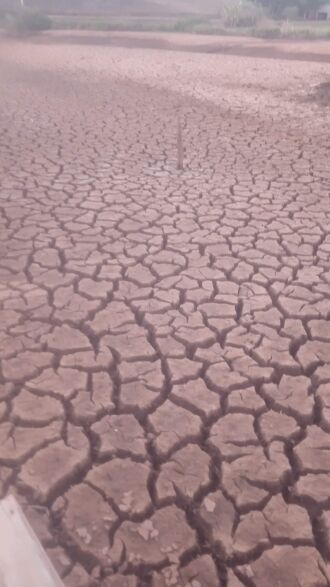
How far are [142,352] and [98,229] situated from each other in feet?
5.19

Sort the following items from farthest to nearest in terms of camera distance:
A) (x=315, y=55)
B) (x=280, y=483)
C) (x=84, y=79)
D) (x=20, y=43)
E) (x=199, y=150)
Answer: (x=20, y=43), (x=315, y=55), (x=84, y=79), (x=199, y=150), (x=280, y=483)

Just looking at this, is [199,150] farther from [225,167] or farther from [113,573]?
[113,573]

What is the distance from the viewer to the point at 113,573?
155 cm

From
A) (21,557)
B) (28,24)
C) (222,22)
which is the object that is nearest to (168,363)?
(21,557)

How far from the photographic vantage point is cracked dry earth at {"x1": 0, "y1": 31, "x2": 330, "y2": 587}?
1670mm

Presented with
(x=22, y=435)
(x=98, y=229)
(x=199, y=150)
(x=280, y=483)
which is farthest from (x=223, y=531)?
(x=199, y=150)

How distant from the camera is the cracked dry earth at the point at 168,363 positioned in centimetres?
167

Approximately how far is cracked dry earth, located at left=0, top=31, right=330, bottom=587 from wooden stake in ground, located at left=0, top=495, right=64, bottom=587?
3.1 inches

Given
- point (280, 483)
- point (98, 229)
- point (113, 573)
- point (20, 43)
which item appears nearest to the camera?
point (113, 573)

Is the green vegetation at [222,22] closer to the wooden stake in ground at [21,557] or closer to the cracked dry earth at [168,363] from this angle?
the cracked dry earth at [168,363]

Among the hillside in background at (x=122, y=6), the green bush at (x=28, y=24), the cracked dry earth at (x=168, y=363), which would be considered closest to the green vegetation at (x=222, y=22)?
the green bush at (x=28, y=24)

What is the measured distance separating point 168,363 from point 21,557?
45.7 inches

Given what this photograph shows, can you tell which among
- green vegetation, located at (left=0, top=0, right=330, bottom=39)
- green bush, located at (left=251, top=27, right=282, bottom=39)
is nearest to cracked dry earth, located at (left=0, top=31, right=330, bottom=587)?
green bush, located at (left=251, top=27, right=282, bottom=39)

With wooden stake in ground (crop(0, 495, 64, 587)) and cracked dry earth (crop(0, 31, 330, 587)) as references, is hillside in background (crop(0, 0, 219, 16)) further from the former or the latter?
wooden stake in ground (crop(0, 495, 64, 587))
